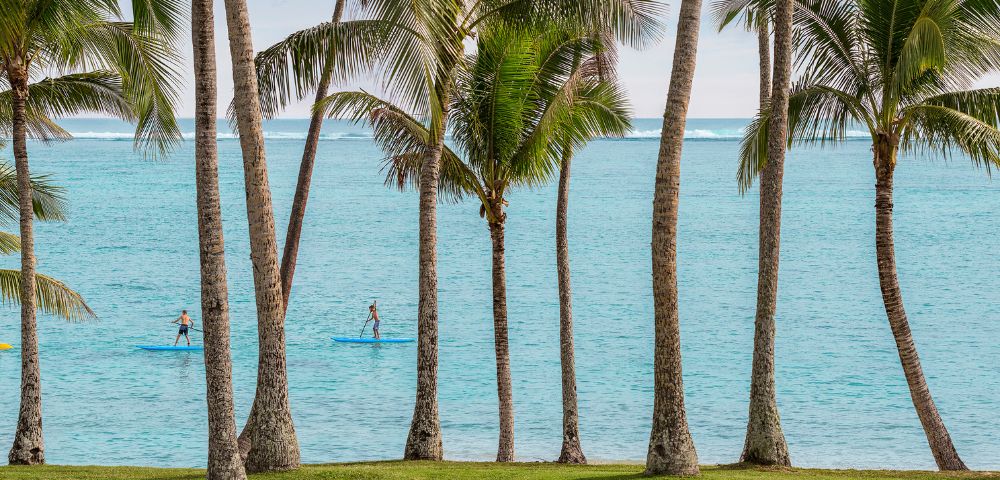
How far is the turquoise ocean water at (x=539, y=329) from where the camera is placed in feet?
95.8

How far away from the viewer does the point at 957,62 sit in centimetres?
1583

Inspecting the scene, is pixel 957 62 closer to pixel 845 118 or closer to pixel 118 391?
pixel 845 118

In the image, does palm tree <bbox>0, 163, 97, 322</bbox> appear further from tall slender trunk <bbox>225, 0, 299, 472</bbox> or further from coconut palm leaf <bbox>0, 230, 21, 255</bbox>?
tall slender trunk <bbox>225, 0, 299, 472</bbox>

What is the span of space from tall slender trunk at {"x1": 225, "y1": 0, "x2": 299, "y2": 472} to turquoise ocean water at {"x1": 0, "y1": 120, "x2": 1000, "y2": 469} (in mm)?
13367

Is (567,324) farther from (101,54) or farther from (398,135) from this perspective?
(101,54)

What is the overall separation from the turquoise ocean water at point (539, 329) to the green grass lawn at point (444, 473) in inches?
436

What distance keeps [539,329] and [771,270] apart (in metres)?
34.9

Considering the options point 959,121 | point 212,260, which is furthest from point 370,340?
point 212,260

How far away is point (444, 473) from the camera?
13492mm

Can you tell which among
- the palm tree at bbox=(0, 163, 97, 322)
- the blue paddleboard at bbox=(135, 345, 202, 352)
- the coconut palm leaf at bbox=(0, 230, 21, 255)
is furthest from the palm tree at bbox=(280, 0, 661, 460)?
the blue paddleboard at bbox=(135, 345, 202, 352)

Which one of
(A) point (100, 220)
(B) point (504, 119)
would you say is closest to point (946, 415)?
(B) point (504, 119)

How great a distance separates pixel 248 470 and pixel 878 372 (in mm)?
32403

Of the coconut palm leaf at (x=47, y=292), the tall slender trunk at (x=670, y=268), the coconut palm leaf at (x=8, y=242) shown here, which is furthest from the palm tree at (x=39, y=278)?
the tall slender trunk at (x=670, y=268)

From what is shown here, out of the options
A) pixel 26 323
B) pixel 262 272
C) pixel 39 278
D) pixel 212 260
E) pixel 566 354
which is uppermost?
pixel 212 260
